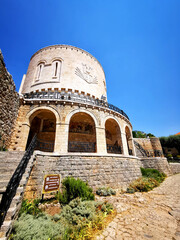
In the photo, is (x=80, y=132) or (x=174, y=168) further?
(x=174, y=168)

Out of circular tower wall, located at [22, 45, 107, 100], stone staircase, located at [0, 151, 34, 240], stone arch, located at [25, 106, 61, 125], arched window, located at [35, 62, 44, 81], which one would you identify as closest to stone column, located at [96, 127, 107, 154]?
stone arch, located at [25, 106, 61, 125]

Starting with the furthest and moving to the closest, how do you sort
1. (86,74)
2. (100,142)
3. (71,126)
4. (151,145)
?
(151,145), (86,74), (71,126), (100,142)

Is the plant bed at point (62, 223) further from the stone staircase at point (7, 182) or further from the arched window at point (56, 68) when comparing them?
the arched window at point (56, 68)

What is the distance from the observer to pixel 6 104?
6.70 metres

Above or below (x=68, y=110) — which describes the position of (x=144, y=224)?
below

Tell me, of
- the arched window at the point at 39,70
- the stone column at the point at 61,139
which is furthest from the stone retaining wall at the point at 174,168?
the arched window at the point at 39,70

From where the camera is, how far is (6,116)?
669cm

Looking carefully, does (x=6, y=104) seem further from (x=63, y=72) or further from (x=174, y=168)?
(x=174, y=168)

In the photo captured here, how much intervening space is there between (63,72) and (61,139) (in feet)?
31.9

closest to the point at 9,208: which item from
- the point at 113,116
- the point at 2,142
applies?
the point at 2,142

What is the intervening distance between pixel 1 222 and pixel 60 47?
18.7 metres

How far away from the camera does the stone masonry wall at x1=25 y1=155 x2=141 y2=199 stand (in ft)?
17.6

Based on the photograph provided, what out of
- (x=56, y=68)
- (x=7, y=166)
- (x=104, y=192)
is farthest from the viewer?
(x=56, y=68)

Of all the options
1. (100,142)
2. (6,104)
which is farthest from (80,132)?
(6,104)
